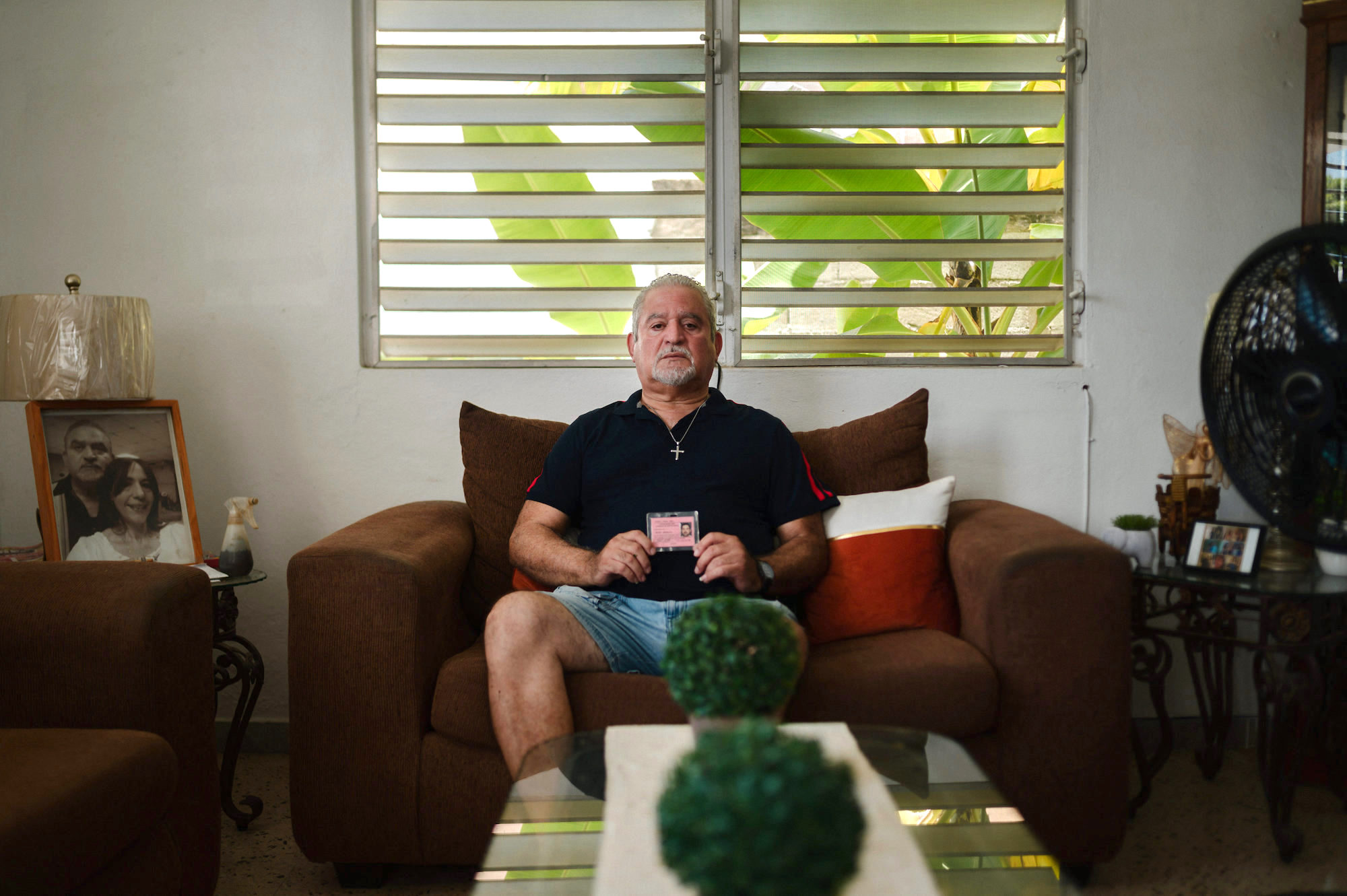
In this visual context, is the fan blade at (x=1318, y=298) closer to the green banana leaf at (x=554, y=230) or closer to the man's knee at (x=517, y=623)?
the man's knee at (x=517, y=623)

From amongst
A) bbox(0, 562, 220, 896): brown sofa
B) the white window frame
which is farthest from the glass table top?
bbox(0, 562, 220, 896): brown sofa

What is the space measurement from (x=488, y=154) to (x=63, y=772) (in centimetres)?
180

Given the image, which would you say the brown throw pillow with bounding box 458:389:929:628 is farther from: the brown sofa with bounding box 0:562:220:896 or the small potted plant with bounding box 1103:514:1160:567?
the brown sofa with bounding box 0:562:220:896

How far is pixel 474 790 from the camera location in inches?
60.3

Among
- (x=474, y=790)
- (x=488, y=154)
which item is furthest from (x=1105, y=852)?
(x=488, y=154)

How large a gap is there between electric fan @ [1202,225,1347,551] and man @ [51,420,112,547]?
214cm

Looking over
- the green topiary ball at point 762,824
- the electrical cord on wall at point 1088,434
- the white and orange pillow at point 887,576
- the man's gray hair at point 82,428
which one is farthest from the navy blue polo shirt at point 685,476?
the green topiary ball at point 762,824

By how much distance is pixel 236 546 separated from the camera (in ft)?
6.27

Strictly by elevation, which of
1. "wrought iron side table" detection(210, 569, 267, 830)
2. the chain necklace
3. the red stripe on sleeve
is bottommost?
"wrought iron side table" detection(210, 569, 267, 830)

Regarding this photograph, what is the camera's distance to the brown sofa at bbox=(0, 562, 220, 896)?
1.04 metres

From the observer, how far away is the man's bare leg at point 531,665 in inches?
56.5

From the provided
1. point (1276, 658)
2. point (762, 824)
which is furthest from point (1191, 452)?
point (762, 824)

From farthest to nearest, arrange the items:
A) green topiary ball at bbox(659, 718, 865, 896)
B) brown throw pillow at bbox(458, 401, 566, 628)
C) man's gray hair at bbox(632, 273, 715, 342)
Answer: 1. man's gray hair at bbox(632, 273, 715, 342)
2. brown throw pillow at bbox(458, 401, 566, 628)
3. green topiary ball at bbox(659, 718, 865, 896)

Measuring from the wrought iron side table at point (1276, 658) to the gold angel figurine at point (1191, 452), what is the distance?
0.96 feet
